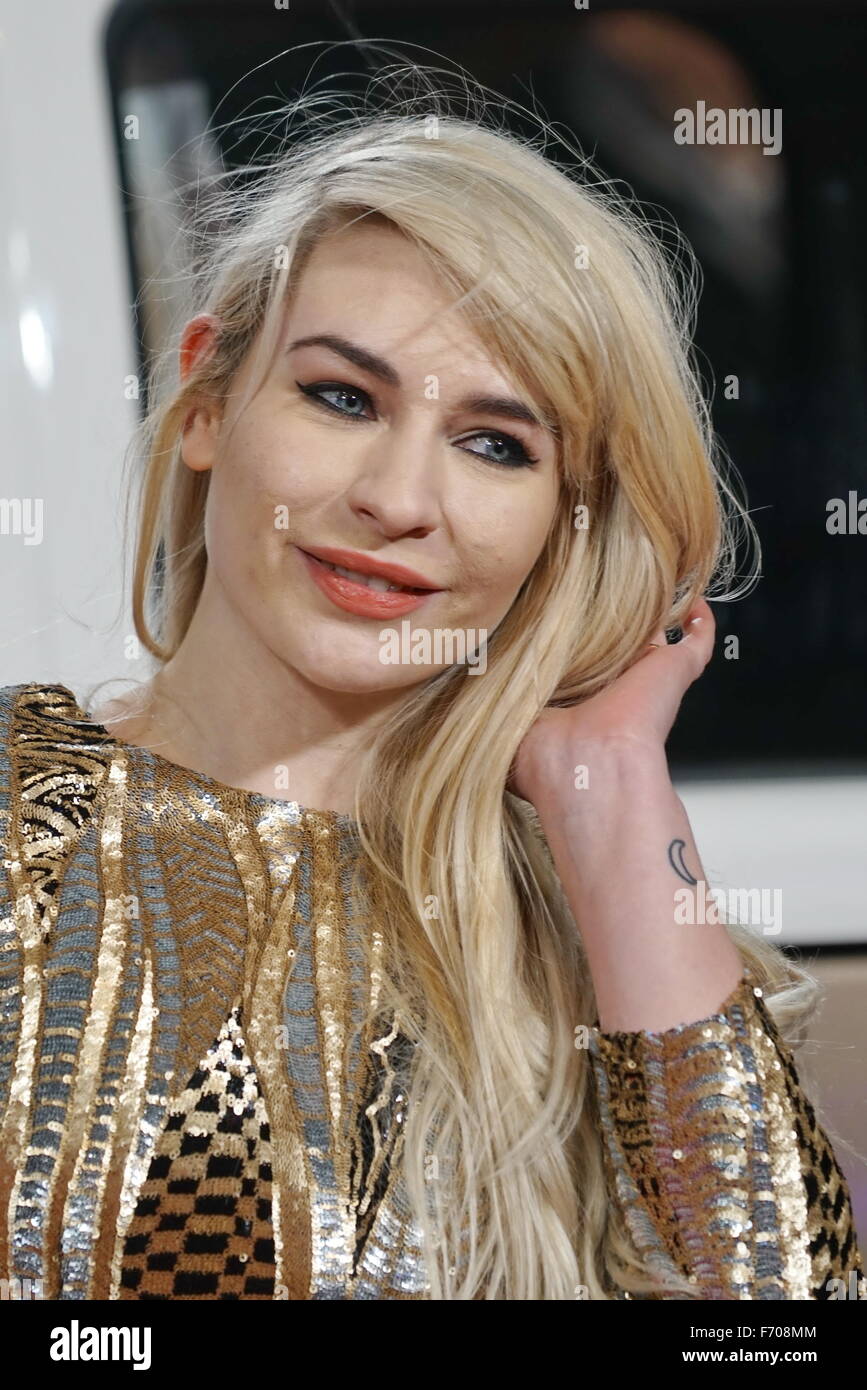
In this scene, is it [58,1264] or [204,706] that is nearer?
[58,1264]

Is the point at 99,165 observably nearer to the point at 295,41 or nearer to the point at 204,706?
the point at 295,41

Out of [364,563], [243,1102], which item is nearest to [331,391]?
[364,563]

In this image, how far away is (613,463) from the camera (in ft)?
3.75

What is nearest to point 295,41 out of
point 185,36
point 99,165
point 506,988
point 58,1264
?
point 185,36

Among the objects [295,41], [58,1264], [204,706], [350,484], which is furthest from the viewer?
[295,41]

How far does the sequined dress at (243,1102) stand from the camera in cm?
91

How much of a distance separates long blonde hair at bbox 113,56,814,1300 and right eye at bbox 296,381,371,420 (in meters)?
0.07

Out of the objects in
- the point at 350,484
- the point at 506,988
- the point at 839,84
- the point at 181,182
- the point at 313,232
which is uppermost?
the point at 839,84

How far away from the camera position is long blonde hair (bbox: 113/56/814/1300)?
3.28 ft

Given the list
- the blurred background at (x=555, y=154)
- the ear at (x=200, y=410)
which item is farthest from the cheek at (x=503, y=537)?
the blurred background at (x=555, y=154)

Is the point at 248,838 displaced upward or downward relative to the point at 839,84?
downward

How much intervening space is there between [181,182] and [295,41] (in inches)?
7.9

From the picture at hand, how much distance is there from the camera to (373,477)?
3.26 feet

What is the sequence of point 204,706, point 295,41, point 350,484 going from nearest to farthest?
point 350,484 < point 204,706 < point 295,41
